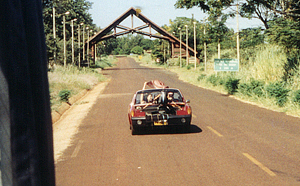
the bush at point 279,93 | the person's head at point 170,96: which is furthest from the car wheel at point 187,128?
the bush at point 279,93

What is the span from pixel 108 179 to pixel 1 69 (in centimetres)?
523

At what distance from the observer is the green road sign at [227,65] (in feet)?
91.4

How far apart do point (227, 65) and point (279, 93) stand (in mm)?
10587

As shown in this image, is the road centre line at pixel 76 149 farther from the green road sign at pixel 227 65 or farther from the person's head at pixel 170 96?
the green road sign at pixel 227 65

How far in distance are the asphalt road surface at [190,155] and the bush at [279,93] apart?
3.49m

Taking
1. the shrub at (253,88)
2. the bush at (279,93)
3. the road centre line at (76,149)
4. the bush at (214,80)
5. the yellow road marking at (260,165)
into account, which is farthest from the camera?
the bush at (214,80)

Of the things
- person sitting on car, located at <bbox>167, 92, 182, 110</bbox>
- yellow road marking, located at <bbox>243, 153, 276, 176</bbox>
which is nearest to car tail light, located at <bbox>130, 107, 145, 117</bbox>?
person sitting on car, located at <bbox>167, 92, 182, 110</bbox>

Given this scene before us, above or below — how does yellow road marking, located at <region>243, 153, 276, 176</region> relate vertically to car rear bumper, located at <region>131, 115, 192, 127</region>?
below

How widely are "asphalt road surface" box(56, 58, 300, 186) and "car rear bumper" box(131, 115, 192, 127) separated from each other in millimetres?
388

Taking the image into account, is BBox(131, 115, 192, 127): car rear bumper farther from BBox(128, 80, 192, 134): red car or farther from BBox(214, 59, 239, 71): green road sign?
BBox(214, 59, 239, 71): green road sign

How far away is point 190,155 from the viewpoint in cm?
819

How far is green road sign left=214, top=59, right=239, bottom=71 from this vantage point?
91.4 ft

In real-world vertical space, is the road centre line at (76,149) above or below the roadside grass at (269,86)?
below

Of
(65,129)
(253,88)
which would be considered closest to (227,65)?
(253,88)
